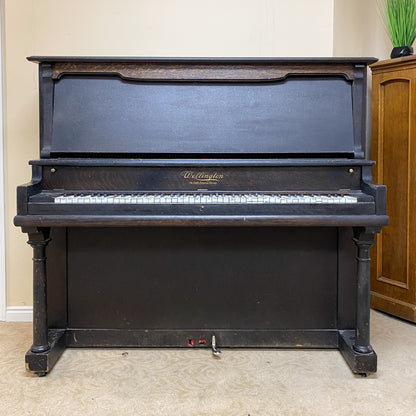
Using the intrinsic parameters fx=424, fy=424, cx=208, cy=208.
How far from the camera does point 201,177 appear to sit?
6.51 feet

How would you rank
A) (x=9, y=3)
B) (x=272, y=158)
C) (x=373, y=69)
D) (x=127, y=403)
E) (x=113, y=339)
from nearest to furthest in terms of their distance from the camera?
(x=127, y=403) < (x=272, y=158) < (x=113, y=339) < (x=9, y=3) < (x=373, y=69)

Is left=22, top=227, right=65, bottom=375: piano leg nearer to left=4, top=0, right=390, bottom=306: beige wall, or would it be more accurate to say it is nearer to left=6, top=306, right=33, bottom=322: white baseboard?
left=6, top=306, right=33, bottom=322: white baseboard

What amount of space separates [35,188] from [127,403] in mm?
1006

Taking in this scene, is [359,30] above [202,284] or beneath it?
above

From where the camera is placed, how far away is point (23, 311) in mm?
2605

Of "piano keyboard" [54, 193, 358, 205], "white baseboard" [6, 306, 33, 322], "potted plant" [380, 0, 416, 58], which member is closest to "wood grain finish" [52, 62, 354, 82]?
"piano keyboard" [54, 193, 358, 205]

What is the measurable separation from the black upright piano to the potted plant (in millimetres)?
834

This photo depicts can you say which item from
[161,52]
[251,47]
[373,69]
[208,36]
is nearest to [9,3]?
[161,52]

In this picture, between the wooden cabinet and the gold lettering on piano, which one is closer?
the gold lettering on piano

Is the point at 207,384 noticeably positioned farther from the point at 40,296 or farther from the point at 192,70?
the point at 192,70

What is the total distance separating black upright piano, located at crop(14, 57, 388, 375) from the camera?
5.98 feet

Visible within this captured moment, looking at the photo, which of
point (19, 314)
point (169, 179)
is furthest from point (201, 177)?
point (19, 314)

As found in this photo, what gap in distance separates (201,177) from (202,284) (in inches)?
22.6

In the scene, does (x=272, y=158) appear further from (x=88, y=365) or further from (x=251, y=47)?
(x=88, y=365)
